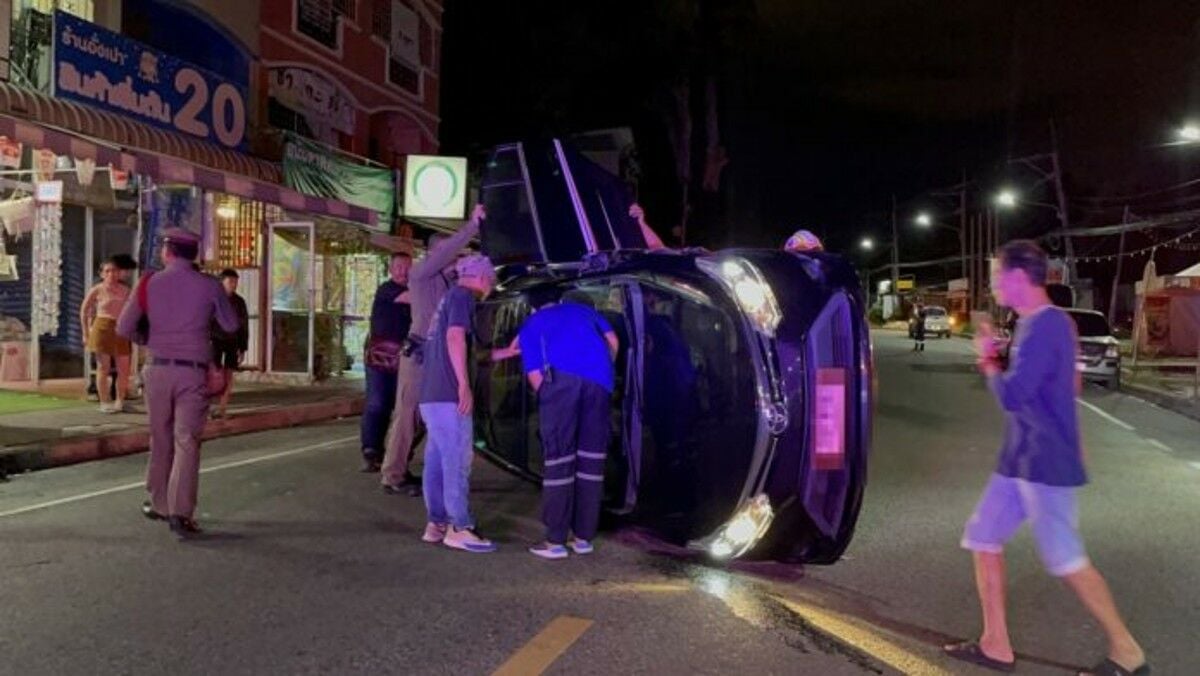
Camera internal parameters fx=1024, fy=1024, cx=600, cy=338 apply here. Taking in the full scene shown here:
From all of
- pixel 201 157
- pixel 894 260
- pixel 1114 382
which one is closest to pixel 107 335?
pixel 201 157

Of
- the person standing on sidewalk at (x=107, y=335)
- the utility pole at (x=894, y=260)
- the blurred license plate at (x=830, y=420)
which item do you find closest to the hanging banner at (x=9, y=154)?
the person standing on sidewalk at (x=107, y=335)

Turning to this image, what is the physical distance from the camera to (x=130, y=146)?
12.5 metres

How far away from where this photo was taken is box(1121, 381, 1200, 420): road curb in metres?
16.3

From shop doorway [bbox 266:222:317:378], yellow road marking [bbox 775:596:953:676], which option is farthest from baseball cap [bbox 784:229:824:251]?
shop doorway [bbox 266:222:317:378]

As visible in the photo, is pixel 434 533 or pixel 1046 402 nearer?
pixel 1046 402

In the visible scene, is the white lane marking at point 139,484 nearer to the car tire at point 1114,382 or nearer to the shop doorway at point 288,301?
the shop doorway at point 288,301

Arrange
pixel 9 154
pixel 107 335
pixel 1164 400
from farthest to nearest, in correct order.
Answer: pixel 1164 400, pixel 9 154, pixel 107 335

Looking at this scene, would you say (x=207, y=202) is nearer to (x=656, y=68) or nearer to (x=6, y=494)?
(x=6, y=494)

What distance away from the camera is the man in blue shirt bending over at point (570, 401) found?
5461 millimetres

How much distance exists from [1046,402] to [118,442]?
8.49 metres

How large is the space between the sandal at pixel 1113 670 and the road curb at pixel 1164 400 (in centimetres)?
1318

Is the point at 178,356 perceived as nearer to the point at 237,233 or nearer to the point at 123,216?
the point at 123,216

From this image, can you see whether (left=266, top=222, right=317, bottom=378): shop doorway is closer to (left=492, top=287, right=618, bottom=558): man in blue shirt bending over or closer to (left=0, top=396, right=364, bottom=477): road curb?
(left=0, top=396, right=364, bottom=477): road curb

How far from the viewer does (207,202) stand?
15312mm
